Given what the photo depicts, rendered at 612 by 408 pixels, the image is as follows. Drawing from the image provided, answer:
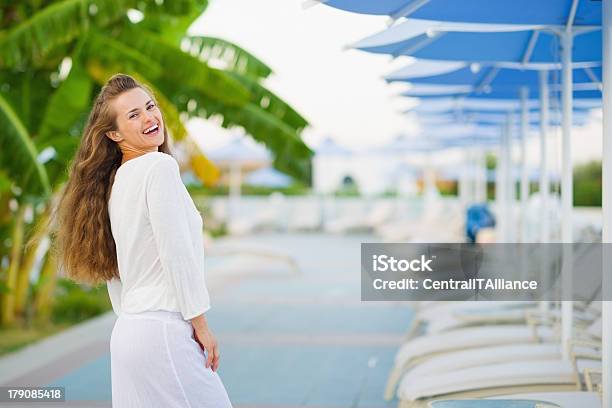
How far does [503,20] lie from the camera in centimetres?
535

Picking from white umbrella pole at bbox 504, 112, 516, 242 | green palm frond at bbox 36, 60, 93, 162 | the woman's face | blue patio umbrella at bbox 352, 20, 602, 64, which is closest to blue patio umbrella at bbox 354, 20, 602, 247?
blue patio umbrella at bbox 352, 20, 602, 64

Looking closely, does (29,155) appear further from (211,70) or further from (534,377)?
(534,377)

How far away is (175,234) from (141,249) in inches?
6.4

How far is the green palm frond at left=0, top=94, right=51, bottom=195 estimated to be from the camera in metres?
7.68

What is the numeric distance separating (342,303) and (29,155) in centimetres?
533

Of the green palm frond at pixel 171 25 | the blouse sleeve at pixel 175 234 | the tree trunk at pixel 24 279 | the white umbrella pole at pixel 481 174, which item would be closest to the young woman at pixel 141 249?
the blouse sleeve at pixel 175 234

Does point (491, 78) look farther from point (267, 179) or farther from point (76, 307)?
point (267, 179)

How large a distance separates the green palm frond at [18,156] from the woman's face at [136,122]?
197 inches

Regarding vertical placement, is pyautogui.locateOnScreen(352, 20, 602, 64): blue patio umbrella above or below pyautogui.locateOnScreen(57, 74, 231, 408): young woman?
above

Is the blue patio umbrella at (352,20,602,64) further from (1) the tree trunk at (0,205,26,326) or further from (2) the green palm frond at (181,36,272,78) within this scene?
(1) the tree trunk at (0,205,26,326)

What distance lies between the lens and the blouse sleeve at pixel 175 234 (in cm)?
274

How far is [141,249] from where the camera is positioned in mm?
2844

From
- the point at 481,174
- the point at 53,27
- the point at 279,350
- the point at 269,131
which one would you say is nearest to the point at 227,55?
the point at 269,131

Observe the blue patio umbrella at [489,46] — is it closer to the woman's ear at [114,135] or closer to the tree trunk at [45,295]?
the woman's ear at [114,135]
